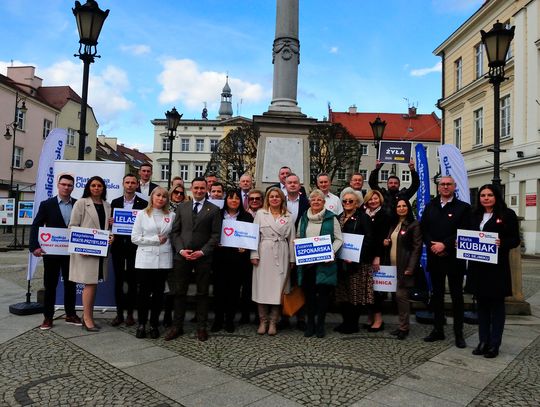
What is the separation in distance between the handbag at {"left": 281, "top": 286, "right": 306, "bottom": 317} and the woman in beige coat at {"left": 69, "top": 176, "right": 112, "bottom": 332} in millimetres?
2557

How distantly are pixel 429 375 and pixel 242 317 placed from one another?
2953 millimetres

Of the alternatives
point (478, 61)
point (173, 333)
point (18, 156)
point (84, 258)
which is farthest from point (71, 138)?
point (173, 333)

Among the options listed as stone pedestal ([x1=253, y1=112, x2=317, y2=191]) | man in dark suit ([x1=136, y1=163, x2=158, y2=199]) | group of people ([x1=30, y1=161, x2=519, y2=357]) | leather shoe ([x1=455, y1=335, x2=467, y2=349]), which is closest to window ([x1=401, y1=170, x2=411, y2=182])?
stone pedestal ([x1=253, y1=112, x2=317, y2=191])

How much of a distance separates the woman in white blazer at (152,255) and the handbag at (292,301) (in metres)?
1.66

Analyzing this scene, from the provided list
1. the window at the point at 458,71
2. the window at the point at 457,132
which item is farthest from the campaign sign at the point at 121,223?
the window at the point at 458,71

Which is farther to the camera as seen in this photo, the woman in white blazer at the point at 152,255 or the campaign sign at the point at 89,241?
the campaign sign at the point at 89,241

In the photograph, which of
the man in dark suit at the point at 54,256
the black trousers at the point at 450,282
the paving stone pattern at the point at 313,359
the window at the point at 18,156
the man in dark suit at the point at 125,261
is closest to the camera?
the paving stone pattern at the point at 313,359

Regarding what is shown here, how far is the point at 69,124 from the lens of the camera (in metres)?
46.2

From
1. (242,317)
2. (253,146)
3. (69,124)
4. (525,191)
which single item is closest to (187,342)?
(242,317)

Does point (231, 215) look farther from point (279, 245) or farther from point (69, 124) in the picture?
point (69, 124)

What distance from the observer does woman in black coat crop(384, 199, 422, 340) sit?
589 cm

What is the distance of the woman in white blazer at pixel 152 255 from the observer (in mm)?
5633

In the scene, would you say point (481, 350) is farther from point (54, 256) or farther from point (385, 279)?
point (54, 256)

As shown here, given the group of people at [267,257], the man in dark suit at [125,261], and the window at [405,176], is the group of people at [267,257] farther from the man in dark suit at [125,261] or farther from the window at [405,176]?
the window at [405,176]
